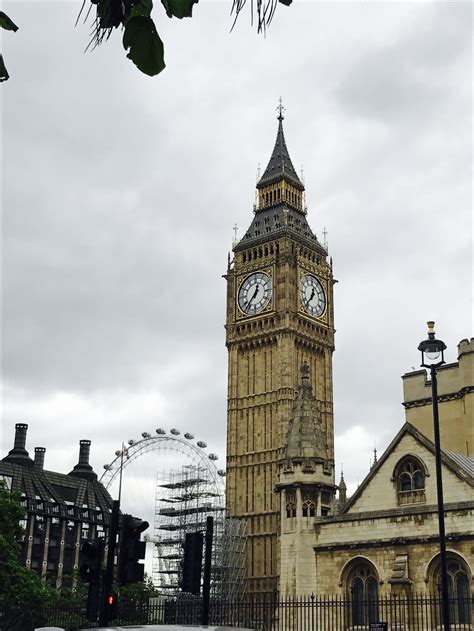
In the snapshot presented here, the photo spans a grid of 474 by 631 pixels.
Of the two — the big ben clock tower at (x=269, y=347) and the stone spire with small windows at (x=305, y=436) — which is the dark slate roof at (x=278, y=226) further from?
the stone spire with small windows at (x=305, y=436)

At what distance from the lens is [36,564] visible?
265 ft

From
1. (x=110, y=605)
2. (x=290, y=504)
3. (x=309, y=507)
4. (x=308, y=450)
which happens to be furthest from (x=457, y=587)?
(x=110, y=605)

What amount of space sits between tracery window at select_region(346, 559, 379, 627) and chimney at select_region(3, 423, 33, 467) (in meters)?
67.3

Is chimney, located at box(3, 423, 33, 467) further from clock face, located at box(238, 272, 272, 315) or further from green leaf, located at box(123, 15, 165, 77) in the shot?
green leaf, located at box(123, 15, 165, 77)

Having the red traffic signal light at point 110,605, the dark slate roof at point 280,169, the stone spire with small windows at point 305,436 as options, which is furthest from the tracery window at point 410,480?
the dark slate roof at point 280,169

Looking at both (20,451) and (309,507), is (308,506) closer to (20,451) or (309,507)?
(309,507)

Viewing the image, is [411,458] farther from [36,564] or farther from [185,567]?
[36,564]

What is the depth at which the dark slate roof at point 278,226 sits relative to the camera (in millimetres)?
87125

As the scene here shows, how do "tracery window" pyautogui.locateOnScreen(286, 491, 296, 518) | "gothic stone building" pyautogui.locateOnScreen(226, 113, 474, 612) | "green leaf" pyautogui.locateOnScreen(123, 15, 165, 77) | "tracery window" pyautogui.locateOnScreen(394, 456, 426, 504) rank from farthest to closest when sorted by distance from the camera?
"tracery window" pyautogui.locateOnScreen(286, 491, 296, 518)
"tracery window" pyautogui.locateOnScreen(394, 456, 426, 504)
"gothic stone building" pyautogui.locateOnScreen(226, 113, 474, 612)
"green leaf" pyautogui.locateOnScreen(123, 15, 165, 77)

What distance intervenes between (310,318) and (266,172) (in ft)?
61.9

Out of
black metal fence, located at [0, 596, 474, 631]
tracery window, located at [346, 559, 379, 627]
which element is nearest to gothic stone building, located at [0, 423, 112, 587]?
black metal fence, located at [0, 596, 474, 631]

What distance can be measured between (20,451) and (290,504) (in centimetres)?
6747

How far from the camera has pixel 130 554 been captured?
49.6 feet

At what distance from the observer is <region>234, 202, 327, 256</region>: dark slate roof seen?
3430 inches
